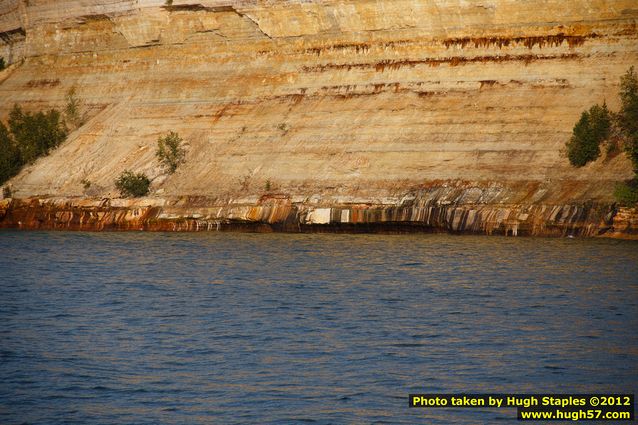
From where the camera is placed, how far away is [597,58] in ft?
185

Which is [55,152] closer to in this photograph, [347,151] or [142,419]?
[347,151]

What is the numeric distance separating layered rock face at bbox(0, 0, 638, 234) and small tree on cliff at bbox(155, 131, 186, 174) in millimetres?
472

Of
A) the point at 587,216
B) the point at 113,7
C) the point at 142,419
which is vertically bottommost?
the point at 142,419

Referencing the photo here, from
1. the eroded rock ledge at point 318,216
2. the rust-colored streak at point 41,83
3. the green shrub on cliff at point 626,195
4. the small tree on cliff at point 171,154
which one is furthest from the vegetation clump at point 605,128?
the rust-colored streak at point 41,83

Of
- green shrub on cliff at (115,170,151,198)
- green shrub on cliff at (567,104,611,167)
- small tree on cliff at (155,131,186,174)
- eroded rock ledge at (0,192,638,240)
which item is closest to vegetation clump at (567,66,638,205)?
green shrub on cliff at (567,104,611,167)

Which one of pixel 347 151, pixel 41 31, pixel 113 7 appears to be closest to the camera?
pixel 347 151

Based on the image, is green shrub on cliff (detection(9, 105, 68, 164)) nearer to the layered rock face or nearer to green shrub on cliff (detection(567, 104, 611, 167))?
the layered rock face

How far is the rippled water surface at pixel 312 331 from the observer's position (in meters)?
22.1

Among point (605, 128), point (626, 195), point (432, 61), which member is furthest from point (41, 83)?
point (626, 195)

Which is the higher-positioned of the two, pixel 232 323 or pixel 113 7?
pixel 113 7

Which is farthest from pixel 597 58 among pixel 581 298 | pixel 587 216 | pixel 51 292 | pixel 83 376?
pixel 83 376

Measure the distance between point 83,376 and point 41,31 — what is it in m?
61.4

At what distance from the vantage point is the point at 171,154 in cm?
6369

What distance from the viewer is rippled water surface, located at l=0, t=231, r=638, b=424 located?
22078 mm
